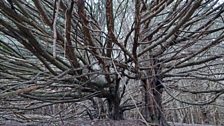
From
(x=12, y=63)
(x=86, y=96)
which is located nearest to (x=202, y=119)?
(x=86, y=96)

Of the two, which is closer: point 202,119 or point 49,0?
point 49,0

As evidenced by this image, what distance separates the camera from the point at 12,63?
3.34 metres

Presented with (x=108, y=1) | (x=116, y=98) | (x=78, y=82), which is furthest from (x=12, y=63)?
(x=108, y=1)

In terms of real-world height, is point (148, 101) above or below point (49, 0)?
below

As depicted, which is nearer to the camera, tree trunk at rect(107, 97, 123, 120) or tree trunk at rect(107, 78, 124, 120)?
tree trunk at rect(107, 78, 124, 120)

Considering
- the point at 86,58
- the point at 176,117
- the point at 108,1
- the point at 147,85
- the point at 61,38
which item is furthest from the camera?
the point at 176,117

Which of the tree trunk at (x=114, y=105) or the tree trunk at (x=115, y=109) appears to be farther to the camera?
the tree trunk at (x=115, y=109)

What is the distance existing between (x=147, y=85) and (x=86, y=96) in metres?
0.67

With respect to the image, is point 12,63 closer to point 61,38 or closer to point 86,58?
point 86,58

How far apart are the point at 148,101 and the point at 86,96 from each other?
0.69 m

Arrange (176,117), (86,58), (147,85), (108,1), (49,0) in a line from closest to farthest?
(108,1)
(49,0)
(147,85)
(86,58)
(176,117)

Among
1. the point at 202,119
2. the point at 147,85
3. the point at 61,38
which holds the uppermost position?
the point at 61,38

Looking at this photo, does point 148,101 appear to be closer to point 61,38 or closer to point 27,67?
point 27,67

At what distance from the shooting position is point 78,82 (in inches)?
122
